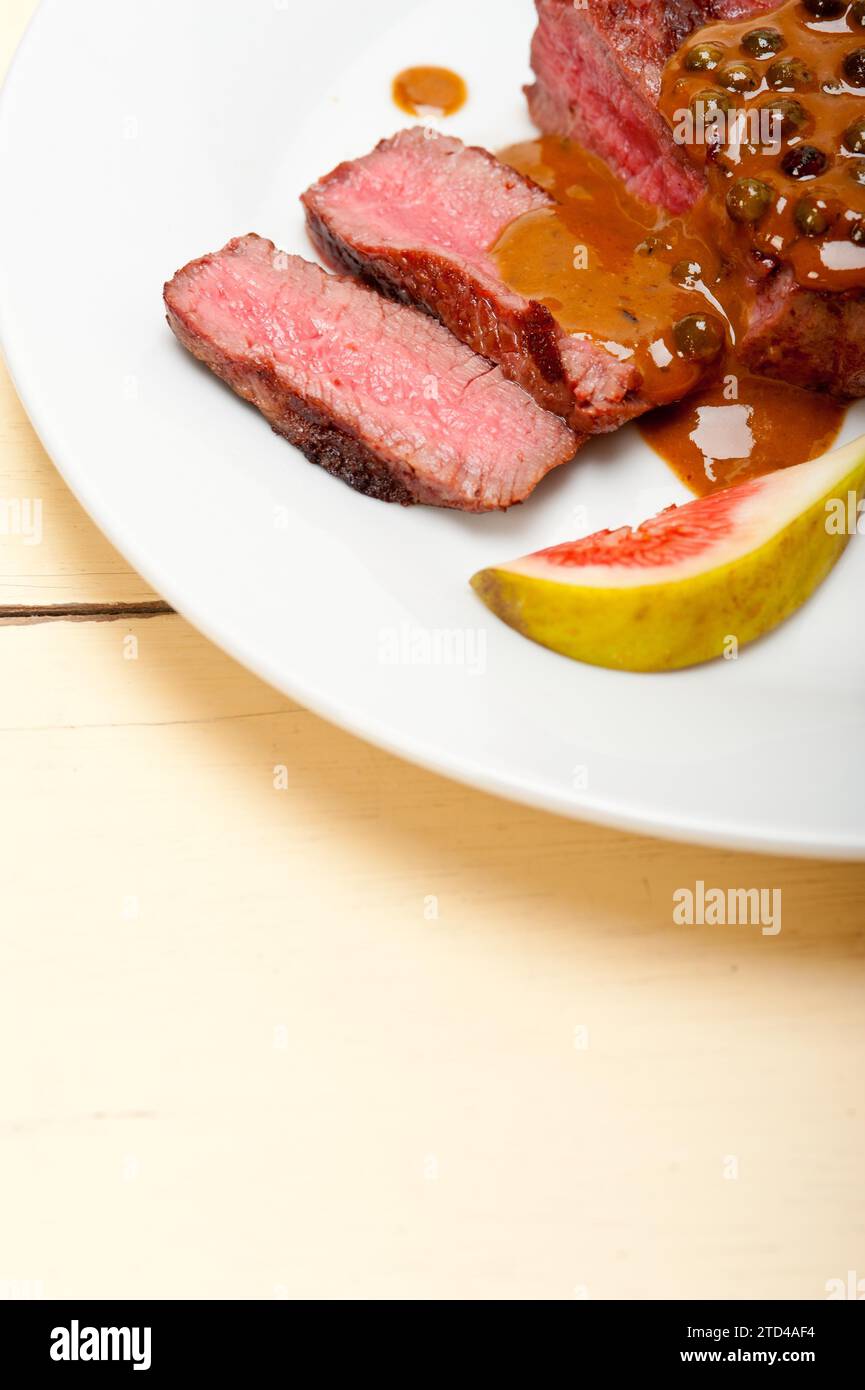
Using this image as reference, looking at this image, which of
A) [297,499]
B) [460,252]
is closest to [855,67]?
[460,252]


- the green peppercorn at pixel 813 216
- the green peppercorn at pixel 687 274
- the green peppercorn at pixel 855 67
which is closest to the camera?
the green peppercorn at pixel 813 216

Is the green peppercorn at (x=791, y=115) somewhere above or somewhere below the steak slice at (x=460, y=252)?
above

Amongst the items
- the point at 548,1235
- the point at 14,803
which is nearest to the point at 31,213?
the point at 14,803

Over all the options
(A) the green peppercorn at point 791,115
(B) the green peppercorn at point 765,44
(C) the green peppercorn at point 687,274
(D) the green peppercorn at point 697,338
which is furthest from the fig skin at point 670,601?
(B) the green peppercorn at point 765,44

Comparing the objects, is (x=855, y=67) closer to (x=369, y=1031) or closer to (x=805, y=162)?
(x=805, y=162)

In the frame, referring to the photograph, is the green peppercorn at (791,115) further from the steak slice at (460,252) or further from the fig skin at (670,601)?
the fig skin at (670,601)
